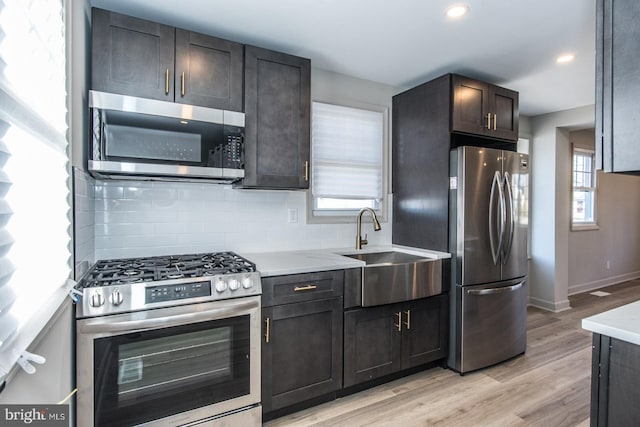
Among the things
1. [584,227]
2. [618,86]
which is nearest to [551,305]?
[584,227]

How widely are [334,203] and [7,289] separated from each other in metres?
2.47

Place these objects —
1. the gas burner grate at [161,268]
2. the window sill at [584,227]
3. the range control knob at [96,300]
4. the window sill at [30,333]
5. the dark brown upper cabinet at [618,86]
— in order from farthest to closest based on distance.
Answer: the window sill at [584,227], the gas burner grate at [161,268], the range control knob at [96,300], the dark brown upper cabinet at [618,86], the window sill at [30,333]

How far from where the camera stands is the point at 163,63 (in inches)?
79.9

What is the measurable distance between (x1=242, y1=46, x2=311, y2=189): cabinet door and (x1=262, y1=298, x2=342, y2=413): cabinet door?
35.4 inches

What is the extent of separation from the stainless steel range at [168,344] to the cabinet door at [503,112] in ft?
8.15

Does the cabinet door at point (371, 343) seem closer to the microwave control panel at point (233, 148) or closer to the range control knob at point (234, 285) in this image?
the range control knob at point (234, 285)

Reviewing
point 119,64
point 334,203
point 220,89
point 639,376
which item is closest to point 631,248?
point 334,203

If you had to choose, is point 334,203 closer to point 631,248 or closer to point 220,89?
point 220,89

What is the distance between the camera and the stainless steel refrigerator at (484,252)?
268 centimetres

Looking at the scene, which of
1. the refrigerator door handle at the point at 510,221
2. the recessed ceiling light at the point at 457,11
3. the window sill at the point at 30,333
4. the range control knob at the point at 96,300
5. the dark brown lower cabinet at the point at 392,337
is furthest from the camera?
the refrigerator door handle at the point at 510,221

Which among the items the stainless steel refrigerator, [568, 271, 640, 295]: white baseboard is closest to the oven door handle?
the stainless steel refrigerator

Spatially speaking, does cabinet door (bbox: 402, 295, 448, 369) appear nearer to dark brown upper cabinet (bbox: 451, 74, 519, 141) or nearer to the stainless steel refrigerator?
the stainless steel refrigerator

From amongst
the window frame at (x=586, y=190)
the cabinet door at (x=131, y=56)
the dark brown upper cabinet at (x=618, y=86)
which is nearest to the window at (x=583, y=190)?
the window frame at (x=586, y=190)

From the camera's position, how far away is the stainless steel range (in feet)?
5.18
